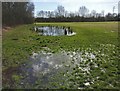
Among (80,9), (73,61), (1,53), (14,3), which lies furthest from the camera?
(80,9)

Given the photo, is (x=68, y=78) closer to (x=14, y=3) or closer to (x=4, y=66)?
(x=4, y=66)

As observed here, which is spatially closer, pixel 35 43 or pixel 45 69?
pixel 45 69

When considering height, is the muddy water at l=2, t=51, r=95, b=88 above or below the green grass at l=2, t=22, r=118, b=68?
below

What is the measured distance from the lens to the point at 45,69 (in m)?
8.85

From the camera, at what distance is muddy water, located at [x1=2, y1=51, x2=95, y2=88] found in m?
6.89

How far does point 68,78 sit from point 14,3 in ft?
131

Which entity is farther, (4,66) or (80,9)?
(80,9)

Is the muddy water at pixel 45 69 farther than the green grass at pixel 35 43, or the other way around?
the green grass at pixel 35 43

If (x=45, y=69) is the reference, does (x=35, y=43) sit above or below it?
above

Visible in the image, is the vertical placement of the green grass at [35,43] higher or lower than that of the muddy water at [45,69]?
higher

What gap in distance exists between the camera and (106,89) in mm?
6262

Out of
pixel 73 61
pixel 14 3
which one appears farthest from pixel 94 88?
pixel 14 3

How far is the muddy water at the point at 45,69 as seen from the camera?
6891 millimetres

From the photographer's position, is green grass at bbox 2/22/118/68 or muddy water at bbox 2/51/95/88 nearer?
muddy water at bbox 2/51/95/88
